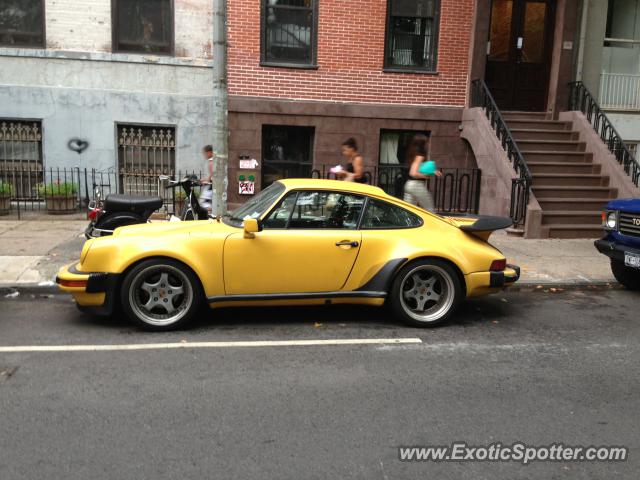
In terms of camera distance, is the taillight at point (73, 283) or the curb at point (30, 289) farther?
the curb at point (30, 289)

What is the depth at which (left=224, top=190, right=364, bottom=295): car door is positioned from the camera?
579 centimetres

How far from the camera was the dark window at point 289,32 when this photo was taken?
1345 cm

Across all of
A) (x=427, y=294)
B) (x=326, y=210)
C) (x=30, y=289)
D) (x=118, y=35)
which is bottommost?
(x=30, y=289)

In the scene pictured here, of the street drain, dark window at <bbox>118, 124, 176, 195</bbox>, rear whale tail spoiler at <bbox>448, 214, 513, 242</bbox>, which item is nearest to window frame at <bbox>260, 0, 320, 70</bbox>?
dark window at <bbox>118, 124, 176, 195</bbox>

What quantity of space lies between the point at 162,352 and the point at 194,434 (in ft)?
5.28

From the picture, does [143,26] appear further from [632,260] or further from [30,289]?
[632,260]

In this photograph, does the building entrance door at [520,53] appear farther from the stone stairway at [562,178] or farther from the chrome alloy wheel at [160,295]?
the chrome alloy wheel at [160,295]

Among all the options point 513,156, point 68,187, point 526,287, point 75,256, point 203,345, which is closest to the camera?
point 203,345

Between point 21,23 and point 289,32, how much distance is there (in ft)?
19.2

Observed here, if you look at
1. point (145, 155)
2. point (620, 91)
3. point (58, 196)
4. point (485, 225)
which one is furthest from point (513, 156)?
point (58, 196)

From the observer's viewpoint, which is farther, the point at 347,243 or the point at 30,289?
the point at 30,289

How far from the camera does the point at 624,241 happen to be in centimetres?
755

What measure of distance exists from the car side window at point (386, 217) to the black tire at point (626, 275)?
11.2 ft

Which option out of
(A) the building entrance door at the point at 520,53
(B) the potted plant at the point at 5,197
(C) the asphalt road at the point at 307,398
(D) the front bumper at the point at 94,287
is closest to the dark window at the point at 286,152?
(A) the building entrance door at the point at 520,53
